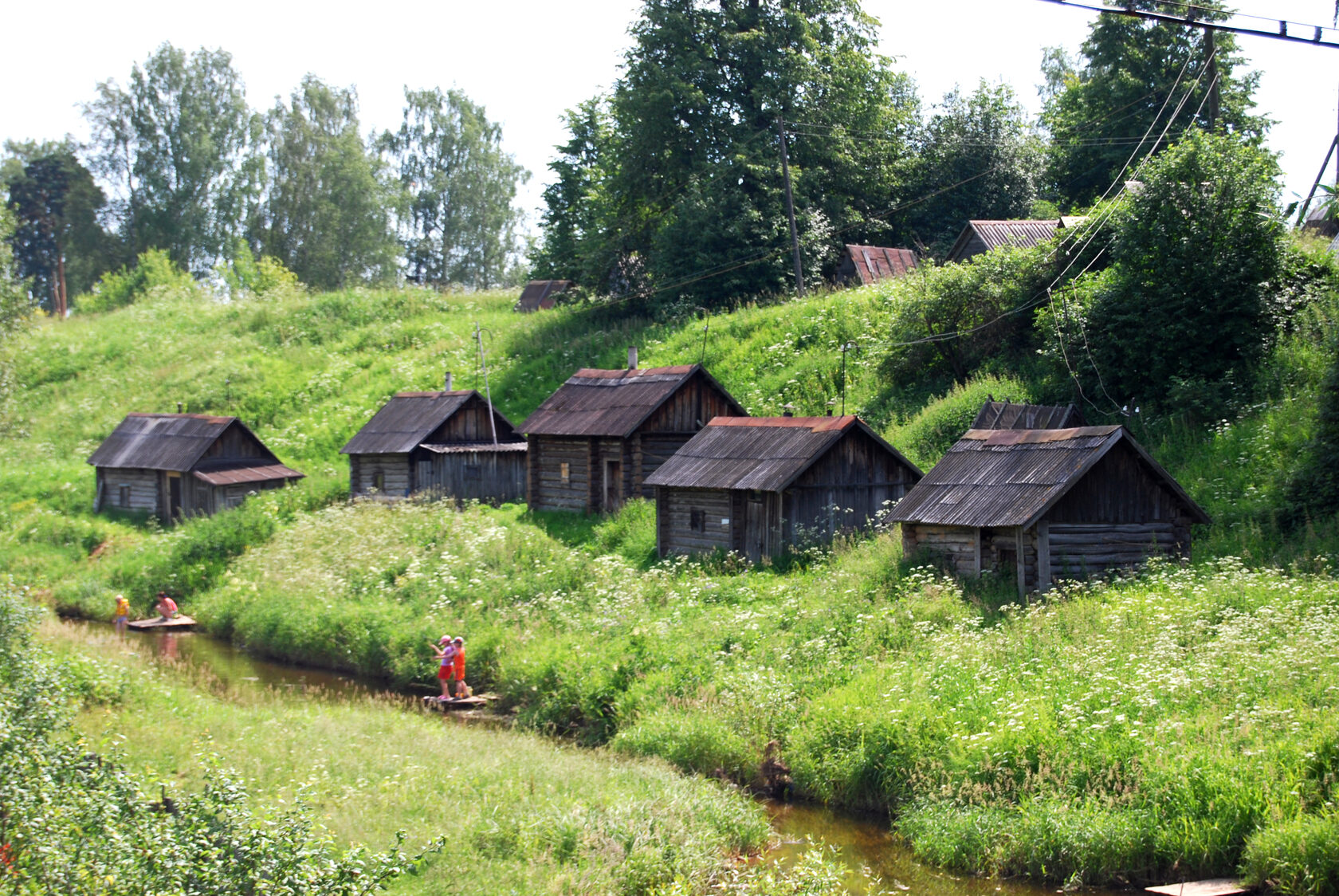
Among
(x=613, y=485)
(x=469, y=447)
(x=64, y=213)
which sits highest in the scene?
(x=64, y=213)

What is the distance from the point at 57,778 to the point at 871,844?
8.43 m

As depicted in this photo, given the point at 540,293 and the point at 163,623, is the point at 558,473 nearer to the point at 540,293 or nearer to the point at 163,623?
the point at 163,623

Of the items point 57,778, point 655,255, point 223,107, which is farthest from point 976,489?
point 223,107

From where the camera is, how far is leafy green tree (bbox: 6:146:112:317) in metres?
67.4

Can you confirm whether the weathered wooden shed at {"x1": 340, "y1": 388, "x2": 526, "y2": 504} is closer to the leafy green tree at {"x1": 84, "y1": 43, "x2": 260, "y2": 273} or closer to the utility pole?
the utility pole

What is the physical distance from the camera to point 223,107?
62.5 meters

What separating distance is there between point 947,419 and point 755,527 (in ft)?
22.7

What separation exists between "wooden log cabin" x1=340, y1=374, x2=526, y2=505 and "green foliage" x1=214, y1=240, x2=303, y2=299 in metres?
24.1

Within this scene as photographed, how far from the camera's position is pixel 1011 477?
1873 centimetres

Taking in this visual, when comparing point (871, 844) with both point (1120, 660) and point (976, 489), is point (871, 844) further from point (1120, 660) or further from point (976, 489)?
point (976, 489)

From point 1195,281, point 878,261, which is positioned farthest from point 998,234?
point 1195,281

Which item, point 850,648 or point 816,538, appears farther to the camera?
point 816,538

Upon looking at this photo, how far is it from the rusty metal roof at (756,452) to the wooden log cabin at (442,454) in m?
9.35

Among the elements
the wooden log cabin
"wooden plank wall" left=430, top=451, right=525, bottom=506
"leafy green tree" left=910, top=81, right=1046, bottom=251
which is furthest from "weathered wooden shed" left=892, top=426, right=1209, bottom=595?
"leafy green tree" left=910, top=81, right=1046, bottom=251
